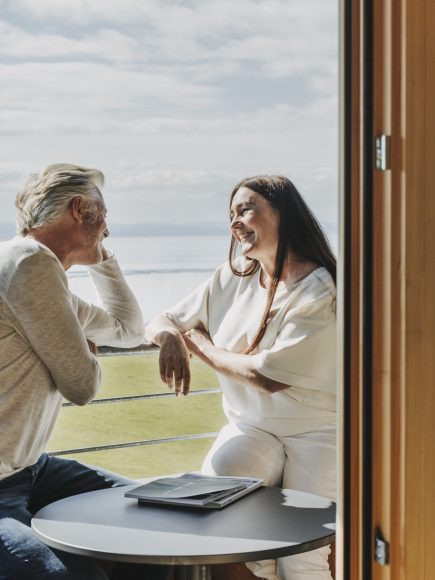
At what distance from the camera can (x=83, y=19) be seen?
59.9 feet

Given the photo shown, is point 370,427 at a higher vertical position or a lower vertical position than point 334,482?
higher

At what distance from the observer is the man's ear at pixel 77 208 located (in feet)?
6.07

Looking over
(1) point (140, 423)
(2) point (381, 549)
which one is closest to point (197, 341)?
(2) point (381, 549)

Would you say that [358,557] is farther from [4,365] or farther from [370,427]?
[4,365]

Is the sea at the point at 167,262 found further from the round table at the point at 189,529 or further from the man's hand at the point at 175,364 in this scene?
the round table at the point at 189,529

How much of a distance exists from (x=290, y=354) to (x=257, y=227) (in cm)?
38

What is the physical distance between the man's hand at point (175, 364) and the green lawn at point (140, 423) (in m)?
10.4

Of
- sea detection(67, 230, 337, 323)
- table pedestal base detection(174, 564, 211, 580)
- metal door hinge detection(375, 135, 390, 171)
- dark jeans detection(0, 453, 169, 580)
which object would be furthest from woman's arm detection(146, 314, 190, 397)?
sea detection(67, 230, 337, 323)

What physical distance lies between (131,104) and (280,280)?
17.2 meters

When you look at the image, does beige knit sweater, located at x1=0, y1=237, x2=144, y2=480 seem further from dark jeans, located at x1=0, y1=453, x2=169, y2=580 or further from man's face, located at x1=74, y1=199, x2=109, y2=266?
man's face, located at x1=74, y1=199, x2=109, y2=266

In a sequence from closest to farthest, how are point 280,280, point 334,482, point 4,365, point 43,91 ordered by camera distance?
point 4,365, point 334,482, point 280,280, point 43,91

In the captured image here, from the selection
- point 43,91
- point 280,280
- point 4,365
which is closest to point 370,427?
point 4,365

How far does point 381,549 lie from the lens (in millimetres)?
1145

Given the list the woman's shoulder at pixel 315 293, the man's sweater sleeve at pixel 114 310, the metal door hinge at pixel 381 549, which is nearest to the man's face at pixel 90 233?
the man's sweater sleeve at pixel 114 310
